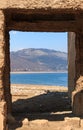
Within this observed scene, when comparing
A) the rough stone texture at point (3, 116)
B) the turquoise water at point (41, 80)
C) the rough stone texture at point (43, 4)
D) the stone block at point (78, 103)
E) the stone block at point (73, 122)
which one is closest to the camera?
the rough stone texture at point (3, 116)

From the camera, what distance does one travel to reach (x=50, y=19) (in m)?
14.8

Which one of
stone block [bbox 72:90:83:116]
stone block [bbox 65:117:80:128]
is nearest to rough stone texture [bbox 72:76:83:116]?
stone block [bbox 72:90:83:116]

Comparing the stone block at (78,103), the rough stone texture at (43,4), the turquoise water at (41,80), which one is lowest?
the turquoise water at (41,80)

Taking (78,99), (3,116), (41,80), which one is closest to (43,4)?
(3,116)

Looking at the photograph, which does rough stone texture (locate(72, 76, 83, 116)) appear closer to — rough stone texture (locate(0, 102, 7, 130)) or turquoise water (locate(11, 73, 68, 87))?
rough stone texture (locate(0, 102, 7, 130))

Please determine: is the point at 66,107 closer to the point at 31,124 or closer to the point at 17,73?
the point at 31,124

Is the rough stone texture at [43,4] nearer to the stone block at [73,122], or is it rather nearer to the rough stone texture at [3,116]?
the rough stone texture at [3,116]

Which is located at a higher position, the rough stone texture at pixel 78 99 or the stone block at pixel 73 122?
the rough stone texture at pixel 78 99

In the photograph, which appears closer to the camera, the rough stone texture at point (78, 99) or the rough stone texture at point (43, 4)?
the rough stone texture at point (43, 4)

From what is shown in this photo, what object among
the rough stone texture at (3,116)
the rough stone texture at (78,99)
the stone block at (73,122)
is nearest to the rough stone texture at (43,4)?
the rough stone texture at (3,116)

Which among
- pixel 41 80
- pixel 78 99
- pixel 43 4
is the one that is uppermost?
pixel 43 4

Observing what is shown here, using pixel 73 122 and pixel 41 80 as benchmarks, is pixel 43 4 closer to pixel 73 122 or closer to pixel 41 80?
pixel 73 122

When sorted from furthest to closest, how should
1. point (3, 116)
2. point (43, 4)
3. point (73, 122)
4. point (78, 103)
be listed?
point (78, 103) → point (73, 122) → point (43, 4) → point (3, 116)

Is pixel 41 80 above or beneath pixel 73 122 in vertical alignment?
beneath
